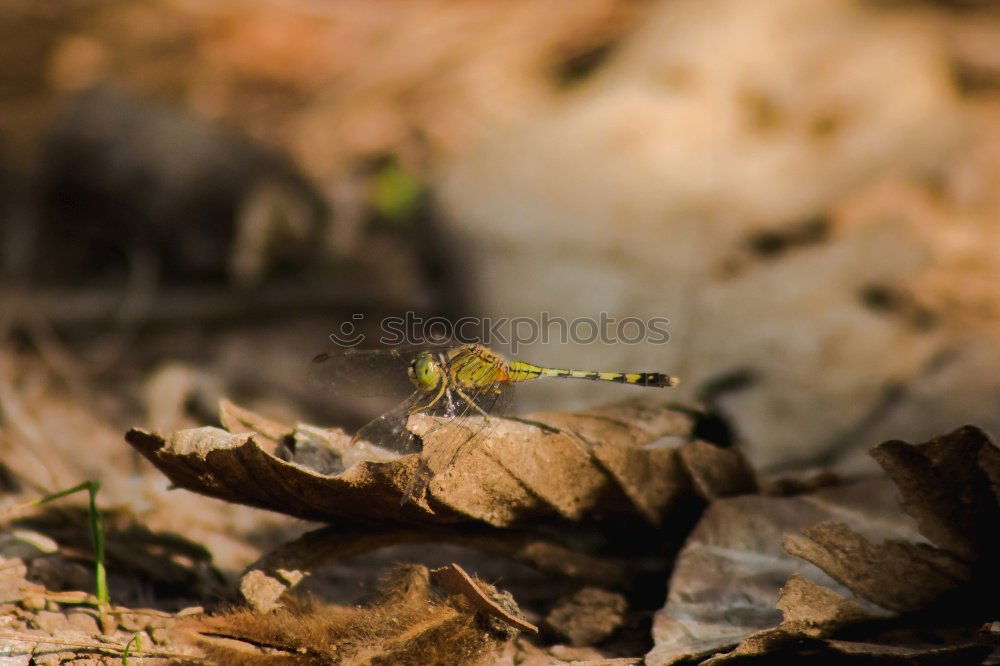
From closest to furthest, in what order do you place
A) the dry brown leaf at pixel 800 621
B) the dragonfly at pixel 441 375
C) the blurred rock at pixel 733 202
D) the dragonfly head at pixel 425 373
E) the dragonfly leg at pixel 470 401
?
the dry brown leaf at pixel 800 621
the dragonfly leg at pixel 470 401
the dragonfly at pixel 441 375
the dragonfly head at pixel 425 373
the blurred rock at pixel 733 202

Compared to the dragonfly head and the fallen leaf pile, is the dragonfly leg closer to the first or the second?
the dragonfly head

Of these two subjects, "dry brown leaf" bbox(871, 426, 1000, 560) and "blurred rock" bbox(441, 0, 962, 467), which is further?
"blurred rock" bbox(441, 0, 962, 467)

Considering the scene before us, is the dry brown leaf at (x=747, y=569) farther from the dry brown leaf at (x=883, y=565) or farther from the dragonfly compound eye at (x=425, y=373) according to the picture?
the dragonfly compound eye at (x=425, y=373)

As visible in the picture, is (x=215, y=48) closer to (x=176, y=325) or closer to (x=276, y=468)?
(x=176, y=325)

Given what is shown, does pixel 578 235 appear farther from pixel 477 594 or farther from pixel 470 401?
pixel 477 594

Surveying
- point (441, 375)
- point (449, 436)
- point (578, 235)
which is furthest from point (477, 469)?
point (578, 235)

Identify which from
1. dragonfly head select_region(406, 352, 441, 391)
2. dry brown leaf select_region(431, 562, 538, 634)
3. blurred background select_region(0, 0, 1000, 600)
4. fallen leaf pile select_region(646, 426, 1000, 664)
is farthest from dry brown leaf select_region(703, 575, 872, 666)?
dragonfly head select_region(406, 352, 441, 391)

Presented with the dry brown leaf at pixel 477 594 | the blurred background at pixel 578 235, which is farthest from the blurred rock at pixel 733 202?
the dry brown leaf at pixel 477 594
